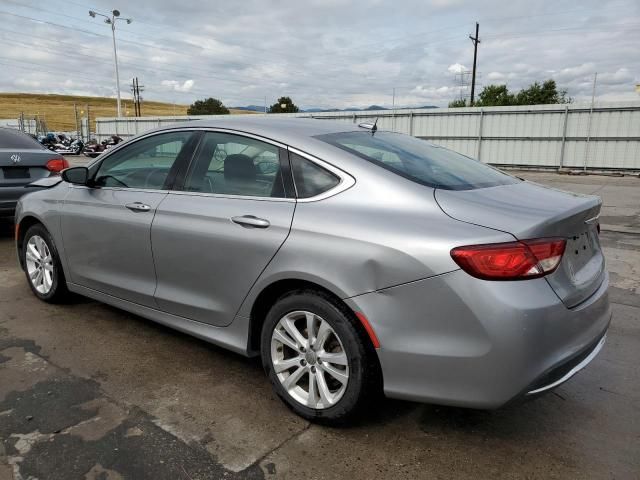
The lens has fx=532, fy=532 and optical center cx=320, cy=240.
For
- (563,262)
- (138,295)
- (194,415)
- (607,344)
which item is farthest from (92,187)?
(607,344)

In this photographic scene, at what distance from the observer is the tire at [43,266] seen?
431cm

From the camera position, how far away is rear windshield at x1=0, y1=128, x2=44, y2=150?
710 cm

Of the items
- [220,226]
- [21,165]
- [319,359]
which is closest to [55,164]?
[21,165]

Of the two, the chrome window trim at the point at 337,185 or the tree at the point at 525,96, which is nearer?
the chrome window trim at the point at 337,185

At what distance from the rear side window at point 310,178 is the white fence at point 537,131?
1530 centimetres

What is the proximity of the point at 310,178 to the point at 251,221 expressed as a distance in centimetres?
39

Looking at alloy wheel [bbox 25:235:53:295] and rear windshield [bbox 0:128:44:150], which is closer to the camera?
alloy wheel [bbox 25:235:53:295]

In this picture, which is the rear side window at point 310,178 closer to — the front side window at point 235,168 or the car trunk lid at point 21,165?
the front side window at point 235,168

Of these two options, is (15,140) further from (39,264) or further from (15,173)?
(39,264)

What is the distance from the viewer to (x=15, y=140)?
729cm

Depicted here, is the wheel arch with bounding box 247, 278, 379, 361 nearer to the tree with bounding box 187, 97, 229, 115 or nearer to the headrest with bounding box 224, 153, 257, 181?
the headrest with bounding box 224, 153, 257, 181

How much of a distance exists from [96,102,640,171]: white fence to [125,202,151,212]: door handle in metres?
14.9

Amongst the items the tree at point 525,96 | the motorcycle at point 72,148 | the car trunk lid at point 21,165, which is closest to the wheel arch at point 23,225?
the car trunk lid at point 21,165

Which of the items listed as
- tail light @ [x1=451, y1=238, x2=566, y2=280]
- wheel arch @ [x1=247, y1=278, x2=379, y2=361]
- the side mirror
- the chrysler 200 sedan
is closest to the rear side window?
the chrysler 200 sedan
